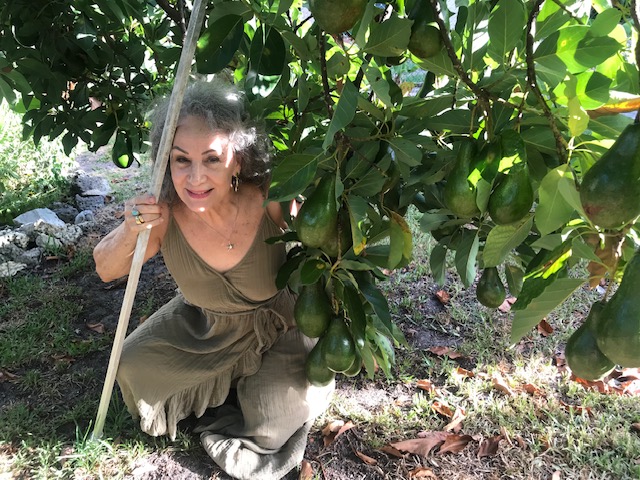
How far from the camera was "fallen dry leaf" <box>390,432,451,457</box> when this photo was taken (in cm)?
198

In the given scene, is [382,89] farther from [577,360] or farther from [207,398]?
[207,398]

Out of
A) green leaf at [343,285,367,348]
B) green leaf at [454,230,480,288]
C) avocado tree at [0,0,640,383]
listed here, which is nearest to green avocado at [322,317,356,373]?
avocado tree at [0,0,640,383]

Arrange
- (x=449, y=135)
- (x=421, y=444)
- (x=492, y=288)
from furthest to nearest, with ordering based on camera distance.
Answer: (x=421, y=444)
(x=492, y=288)
(x=449, y=135)

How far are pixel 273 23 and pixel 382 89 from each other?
0.24 meters

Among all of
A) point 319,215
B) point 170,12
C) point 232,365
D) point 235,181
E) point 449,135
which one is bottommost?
point 232,365

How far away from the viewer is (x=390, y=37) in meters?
0.88

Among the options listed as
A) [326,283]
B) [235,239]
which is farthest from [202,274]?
[326,283]

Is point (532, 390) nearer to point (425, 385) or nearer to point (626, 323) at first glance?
point (425, 385)

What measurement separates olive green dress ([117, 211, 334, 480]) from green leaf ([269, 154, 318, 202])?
94 cm

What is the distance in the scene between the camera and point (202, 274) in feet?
6.51

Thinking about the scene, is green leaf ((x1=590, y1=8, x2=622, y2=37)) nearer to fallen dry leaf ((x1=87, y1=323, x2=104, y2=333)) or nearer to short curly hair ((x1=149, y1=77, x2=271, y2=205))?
short curly hair ((x1=149, y1=77, x2=271, y2=205))

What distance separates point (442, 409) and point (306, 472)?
604 mm

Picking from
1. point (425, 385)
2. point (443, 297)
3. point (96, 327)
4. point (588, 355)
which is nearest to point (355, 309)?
point (588, 355)

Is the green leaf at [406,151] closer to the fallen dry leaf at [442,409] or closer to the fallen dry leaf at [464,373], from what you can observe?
the fallen dry leaf at [442,409]
